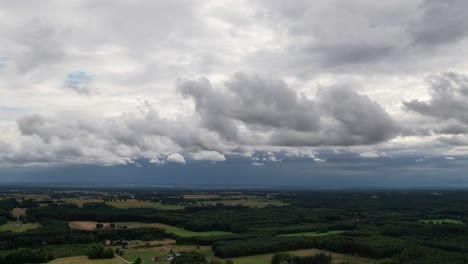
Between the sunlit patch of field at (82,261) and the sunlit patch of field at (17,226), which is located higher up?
the sunlit patch of field at (17,226)

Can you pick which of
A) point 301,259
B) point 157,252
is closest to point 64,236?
point 157,252

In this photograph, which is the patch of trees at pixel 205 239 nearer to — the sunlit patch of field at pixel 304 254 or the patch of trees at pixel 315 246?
the patch of trees at pixel 315 246

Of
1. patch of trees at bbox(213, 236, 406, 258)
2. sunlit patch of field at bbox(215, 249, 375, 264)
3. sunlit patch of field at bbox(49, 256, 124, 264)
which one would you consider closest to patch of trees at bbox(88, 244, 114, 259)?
sunlit patch of field at bbox(49, 256, 124, 264)

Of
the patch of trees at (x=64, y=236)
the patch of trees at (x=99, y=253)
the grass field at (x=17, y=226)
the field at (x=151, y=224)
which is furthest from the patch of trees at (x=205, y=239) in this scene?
the grass field at (x=17, y=226)

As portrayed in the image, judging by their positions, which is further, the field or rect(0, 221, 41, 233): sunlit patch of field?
the field

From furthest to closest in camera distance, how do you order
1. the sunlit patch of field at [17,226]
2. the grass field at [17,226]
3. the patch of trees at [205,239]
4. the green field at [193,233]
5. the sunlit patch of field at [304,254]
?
the green field at [193,233] < the grass field at [17,226] < the sunlit patch of field at [17,226] < the patch of trees at [205,239] < the sunlit patch of field at [304,254]

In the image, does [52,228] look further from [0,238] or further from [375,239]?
[375,239]

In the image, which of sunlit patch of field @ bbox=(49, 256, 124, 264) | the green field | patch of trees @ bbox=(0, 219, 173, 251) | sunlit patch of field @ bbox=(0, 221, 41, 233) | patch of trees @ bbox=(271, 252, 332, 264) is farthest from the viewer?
the green field

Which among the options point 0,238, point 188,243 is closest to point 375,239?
point 188,243

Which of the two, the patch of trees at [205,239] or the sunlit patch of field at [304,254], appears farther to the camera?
the patch of trees at [205,239]

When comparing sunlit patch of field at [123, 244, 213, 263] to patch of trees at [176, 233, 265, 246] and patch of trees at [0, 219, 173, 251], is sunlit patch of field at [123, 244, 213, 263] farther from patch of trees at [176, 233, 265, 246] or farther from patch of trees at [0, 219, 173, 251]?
patch of trees at [0, 219, 173, 251]

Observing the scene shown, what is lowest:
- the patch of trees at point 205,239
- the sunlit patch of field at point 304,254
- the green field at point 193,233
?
the sunlit patch of field at point 304,254

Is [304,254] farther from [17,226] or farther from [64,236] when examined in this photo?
[17,226]
